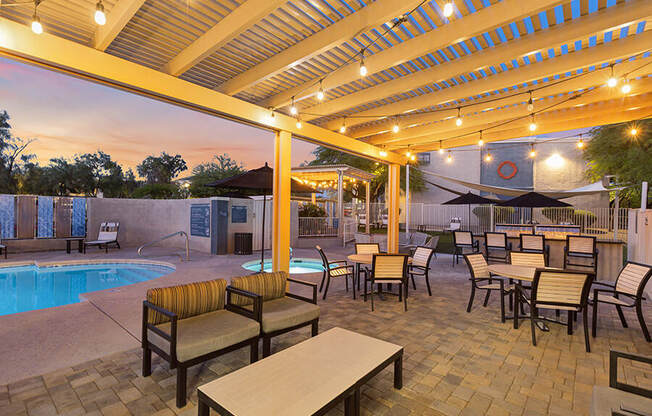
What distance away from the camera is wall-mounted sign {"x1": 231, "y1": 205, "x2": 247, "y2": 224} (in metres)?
10.7

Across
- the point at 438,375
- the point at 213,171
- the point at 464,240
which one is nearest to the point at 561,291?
the point at 438,375

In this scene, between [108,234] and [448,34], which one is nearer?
[448,34]

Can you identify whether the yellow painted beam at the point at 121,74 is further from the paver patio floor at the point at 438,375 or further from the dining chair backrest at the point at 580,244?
the dining chair backrest at the point at 580,244

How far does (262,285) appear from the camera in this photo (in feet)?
11.6

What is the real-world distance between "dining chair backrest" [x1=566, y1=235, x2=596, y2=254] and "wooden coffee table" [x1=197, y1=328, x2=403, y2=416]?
272 inches

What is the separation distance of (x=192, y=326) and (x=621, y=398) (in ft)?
10.2

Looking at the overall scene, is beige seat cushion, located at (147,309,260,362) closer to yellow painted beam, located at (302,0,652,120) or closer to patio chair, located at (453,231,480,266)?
yellow painted beam, located at (302,0,652,120)

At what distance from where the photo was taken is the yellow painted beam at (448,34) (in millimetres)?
2850

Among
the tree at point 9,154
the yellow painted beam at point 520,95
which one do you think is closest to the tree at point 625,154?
the yellow painted beam at point 520,95

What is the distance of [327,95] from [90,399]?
5.10 meters

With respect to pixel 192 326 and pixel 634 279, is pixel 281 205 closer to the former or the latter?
pixel 192 326

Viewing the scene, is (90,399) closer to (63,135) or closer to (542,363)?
(542,363)

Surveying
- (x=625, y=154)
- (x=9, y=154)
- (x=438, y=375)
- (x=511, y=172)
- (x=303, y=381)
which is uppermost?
(x=9, y=154)

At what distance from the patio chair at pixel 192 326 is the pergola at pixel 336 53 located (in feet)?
7.97
